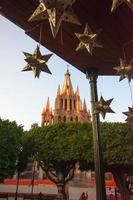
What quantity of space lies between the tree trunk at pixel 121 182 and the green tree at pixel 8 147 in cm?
994

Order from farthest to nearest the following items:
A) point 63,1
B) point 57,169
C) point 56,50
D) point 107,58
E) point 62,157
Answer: point 57,169, point 62,157, point 107,58, point 56,50, point 63,1

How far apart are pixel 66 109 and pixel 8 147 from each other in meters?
55.3

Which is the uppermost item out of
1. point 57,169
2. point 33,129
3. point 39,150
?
point 33,129

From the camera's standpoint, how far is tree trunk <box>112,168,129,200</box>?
22341 mm

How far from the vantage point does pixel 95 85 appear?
8.33 metres

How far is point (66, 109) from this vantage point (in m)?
79.9

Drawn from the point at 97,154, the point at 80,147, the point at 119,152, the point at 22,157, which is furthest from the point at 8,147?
the point at 97,154

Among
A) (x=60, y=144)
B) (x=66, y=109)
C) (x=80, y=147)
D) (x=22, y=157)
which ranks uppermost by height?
(x=66, y=109)

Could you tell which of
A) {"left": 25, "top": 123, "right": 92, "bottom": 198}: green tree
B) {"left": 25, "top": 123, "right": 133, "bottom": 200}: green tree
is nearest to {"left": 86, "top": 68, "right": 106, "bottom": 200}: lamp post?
{"left": 25, "top": 123, "right": 133, "bottom": 200}: green tree

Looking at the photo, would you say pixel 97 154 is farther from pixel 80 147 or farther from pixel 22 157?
pixel 22 157

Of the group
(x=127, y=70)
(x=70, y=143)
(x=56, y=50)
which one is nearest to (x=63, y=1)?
(x=127, y=70)

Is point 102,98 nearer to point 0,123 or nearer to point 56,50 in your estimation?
point 56,50

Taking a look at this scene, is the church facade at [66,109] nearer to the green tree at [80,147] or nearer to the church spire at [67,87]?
the church spire at [67,87]

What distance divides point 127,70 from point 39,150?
21.6m
